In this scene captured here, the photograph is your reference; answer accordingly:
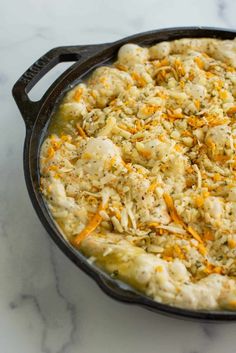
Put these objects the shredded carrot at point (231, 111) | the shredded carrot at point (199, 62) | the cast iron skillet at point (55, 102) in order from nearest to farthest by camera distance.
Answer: the cast iron skillet at point (55, 102)
the shredded carrot at point (231, 111)
the shredded carrot at point (199, 62)

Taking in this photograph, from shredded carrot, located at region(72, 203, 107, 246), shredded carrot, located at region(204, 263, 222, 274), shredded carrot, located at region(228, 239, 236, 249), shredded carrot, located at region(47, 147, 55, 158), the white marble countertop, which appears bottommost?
the white marble countertop

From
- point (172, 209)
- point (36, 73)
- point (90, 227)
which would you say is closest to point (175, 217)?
point (172, 209)

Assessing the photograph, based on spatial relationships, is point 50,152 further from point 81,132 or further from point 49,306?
point 49,306

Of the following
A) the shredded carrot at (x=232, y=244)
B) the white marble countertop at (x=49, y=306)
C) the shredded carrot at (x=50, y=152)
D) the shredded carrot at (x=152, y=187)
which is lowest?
the white marble countertop at (x=49, y=306)

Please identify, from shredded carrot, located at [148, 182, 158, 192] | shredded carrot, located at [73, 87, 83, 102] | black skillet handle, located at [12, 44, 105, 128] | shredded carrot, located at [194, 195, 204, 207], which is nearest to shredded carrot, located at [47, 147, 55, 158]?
black skillet handle, located at [12, 44, 105, 128]

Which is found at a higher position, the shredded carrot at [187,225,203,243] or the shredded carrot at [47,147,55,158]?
the shredded carrot at [47,147,55,158]

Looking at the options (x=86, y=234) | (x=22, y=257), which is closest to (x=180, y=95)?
(x=86, y=234)

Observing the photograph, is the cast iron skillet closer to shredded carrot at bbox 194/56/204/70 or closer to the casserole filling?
the casserole filling

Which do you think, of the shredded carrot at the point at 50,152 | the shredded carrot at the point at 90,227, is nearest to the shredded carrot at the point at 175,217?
the shredded carrot at the point at 90,227

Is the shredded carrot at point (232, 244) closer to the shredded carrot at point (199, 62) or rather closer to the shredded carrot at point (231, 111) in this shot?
the shredded carrot at point (231, 111)
